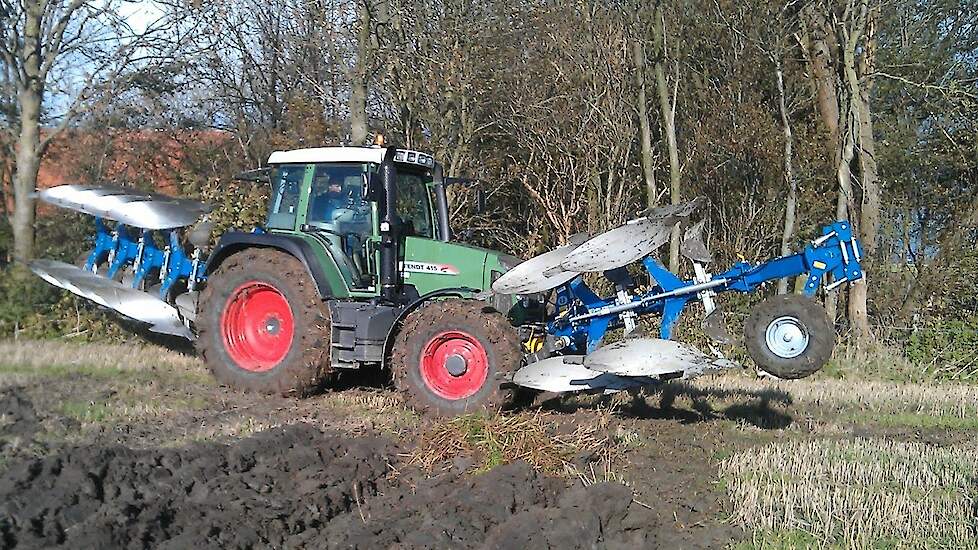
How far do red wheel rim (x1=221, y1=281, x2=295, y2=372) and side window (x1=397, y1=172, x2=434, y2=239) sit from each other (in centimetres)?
124

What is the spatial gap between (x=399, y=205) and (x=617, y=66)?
6160 mm

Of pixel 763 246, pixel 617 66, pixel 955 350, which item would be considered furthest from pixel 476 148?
pixel 955 350

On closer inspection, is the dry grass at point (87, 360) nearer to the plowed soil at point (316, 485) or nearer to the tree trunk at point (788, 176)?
the plowed soil at point (316, 485)

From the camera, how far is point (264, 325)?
8156 mm

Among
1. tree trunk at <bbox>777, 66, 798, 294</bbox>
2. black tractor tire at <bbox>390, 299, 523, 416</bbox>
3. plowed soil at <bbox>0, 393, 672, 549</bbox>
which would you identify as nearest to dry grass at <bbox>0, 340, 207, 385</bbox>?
black tractor tire at <bbox>390, 299, 523, 416</bbox>

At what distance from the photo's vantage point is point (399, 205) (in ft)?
25.5

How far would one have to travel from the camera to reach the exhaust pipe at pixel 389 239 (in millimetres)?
7434

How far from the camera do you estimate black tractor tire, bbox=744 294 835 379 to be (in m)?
6.08

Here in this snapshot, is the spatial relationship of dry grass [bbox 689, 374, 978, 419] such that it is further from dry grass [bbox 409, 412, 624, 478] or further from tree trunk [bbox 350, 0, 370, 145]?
tree trunk [bbox 350, 0, 370, 145]

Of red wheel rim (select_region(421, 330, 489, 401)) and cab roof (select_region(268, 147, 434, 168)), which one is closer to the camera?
red wheel rim (select_region(421, 330, 489, 401))

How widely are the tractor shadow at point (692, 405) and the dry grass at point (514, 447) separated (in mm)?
1445

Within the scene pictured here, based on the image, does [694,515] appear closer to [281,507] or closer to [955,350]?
[281,507]

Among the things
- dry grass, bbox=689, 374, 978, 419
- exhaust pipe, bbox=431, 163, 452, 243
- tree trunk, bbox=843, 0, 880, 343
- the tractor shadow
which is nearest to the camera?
the tractor shadow

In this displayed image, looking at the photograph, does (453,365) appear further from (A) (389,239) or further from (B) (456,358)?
(A) (389,239)
